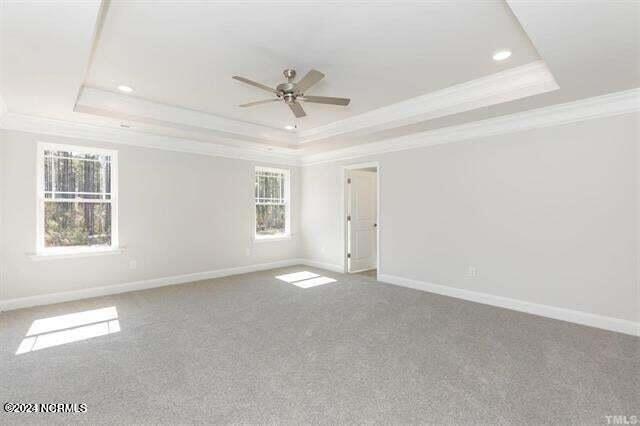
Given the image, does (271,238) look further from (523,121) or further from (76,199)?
(523,121)

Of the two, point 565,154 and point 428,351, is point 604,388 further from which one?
point 565,154

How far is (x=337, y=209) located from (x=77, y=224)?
4180mm

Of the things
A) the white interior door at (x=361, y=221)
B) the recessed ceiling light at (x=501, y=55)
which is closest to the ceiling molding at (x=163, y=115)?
the white interior door at (x=361, y=221)

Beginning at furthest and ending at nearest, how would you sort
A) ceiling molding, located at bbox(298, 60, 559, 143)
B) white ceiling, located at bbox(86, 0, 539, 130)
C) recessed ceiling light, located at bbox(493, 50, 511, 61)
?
ceiling molding, located at bbox(298, 60, 559, 143) < recessed ceiling light, located at bbox(493, 50, 511, 61) < white ceiling, located at bbox(86, 0, 539, 130)

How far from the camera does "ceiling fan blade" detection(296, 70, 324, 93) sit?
2.55 m

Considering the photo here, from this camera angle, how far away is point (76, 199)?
439 cm

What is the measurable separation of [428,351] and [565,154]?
2760 mm

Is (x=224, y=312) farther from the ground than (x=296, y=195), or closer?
closer

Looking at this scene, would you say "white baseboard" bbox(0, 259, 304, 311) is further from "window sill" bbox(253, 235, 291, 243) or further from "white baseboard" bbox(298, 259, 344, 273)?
"white baseboard" bbox(298, 259, 344, 273)

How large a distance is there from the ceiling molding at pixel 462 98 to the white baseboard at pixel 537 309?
244 centimetres

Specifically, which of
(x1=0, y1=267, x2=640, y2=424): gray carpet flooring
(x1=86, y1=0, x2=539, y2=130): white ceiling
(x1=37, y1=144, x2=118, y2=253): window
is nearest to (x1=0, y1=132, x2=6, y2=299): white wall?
(x1=37, y1=144, x2=118, y2=253): window

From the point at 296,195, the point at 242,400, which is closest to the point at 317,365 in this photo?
the point at 242,400

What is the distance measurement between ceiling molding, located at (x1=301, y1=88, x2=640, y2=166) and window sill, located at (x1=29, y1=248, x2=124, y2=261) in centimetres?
431

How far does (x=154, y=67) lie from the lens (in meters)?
3.09
